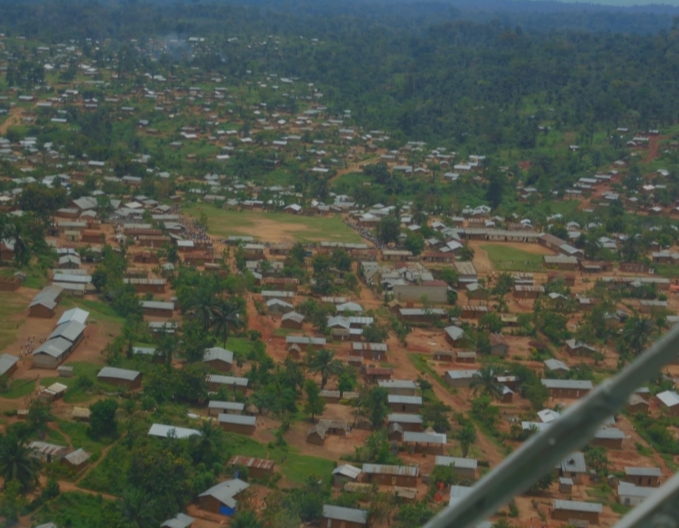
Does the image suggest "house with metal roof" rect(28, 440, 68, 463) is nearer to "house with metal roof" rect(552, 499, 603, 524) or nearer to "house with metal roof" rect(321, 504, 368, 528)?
"house with metal roof" rect(321, 504, 368, 528)

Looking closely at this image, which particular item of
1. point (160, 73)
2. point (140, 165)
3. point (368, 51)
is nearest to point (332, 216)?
point (140, 165)

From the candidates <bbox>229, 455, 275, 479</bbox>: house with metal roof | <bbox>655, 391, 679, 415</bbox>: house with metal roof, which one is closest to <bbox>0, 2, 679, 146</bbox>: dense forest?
<bbox>655, 391, 679, 415</bbox>: house with metal roof

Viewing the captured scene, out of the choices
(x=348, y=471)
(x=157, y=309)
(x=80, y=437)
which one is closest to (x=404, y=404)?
(x=348, y=471)

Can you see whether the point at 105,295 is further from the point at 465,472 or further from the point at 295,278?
the point at 465,472

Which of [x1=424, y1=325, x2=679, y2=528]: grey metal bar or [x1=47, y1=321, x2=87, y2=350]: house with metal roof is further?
[x1=47, y1=321, x2=87, y2=350]: house with metal roof

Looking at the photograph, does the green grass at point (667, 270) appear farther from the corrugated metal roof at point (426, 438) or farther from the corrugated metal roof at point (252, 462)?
the corrugated metal roof at point (252, 462)

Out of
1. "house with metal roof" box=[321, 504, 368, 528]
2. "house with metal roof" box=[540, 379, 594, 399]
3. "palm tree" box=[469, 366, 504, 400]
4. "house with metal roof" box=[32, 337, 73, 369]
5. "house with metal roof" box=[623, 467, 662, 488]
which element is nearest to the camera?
"house with metal roof" box=[321, 504, 368, 528]

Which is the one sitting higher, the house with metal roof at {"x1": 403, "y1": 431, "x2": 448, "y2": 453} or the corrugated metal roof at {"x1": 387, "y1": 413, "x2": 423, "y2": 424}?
the house with metal roof at {"x1": 403, "y1": 431, "x2": 448, "y2": 453}
